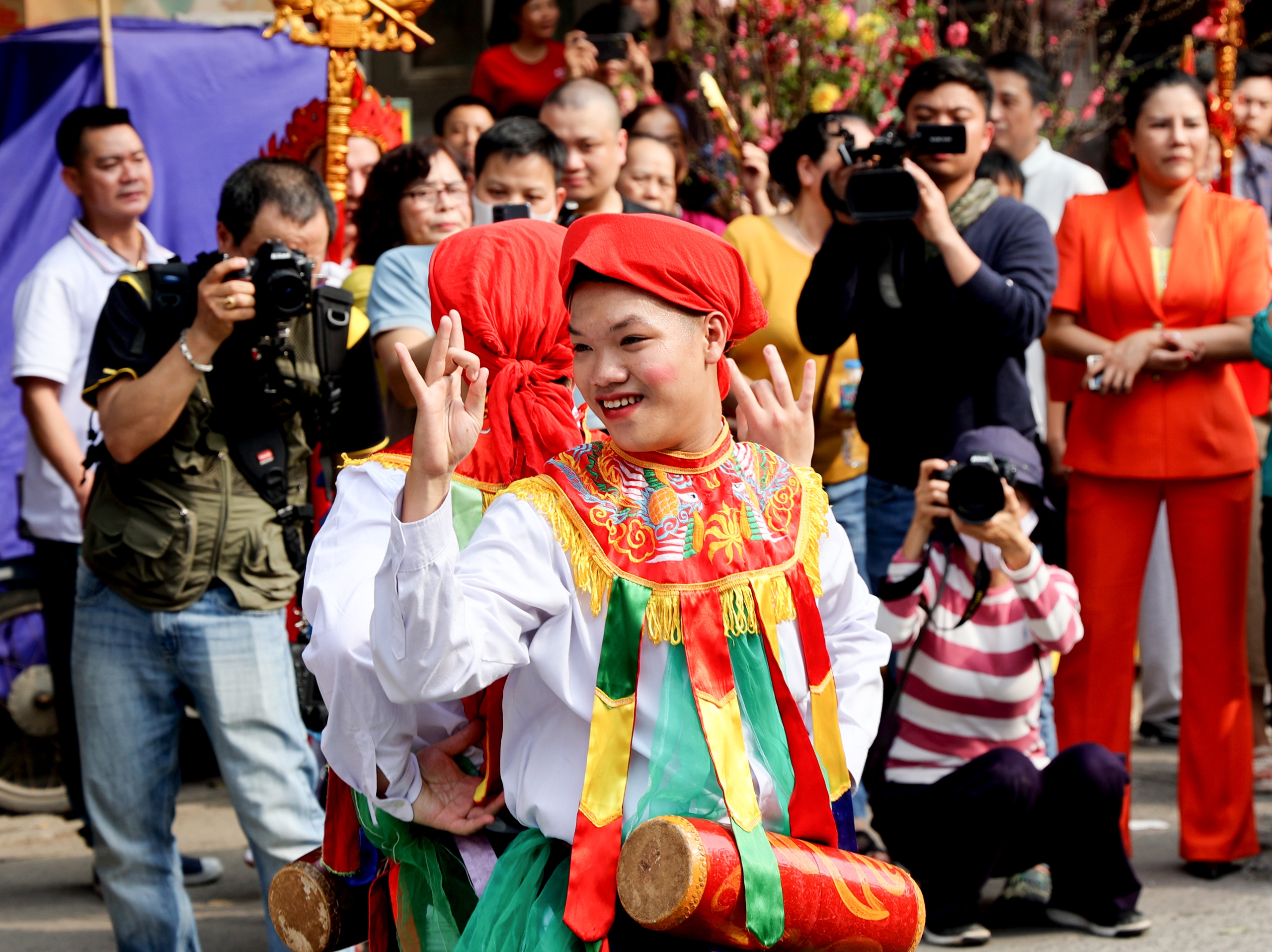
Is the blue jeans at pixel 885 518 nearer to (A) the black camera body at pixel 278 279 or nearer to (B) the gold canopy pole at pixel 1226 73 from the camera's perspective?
(A) the black camera body at pixel 278 279

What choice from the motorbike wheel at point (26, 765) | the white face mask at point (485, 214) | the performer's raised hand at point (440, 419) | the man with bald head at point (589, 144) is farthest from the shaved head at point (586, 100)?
the performer's raised hand at point (440, 419)

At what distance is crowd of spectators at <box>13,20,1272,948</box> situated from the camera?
11.1 ft

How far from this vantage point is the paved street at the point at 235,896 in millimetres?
3959

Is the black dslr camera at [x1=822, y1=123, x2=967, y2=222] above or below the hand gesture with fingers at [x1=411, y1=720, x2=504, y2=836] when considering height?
above

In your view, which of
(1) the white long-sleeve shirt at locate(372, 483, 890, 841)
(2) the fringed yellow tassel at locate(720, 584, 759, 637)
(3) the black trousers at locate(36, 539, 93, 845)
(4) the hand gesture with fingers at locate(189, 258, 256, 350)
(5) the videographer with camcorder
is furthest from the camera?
(3) the black trousers at locate(36, 539, 93, 845)

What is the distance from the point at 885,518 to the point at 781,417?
1763mm

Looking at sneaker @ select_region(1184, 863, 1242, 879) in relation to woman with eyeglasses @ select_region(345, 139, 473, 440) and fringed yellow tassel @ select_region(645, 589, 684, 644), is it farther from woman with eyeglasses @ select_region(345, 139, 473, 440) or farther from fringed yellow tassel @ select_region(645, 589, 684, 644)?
fringed yellow tassel @ select_region(645, 589, 684, 644)

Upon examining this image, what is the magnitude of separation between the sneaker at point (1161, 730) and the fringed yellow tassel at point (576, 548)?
4.36 meters

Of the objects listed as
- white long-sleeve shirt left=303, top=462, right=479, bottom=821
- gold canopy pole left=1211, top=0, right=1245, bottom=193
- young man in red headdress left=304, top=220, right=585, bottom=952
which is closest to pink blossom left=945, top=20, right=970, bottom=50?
gold canopy pole left=1211, top=0, right=1245, bottom=193

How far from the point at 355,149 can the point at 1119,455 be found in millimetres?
2956

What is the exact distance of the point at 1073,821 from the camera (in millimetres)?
3883

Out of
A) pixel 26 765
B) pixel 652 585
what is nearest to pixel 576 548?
pixel 652 585

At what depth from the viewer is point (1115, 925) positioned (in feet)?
12.9

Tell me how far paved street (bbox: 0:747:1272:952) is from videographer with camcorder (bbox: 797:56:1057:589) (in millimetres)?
1224
